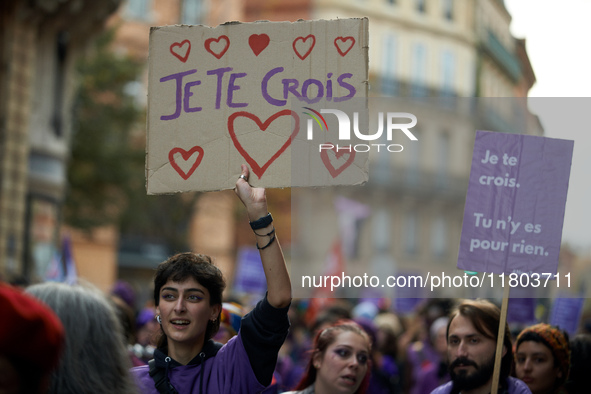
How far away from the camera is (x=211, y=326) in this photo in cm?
400

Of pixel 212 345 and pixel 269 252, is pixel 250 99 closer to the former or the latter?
pixel 269 252

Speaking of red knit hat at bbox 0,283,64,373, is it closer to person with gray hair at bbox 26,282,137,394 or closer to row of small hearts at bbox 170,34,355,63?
person with gray hair at bbox 26,282,137,394

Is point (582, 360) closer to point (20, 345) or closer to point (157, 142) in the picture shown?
point (157, 142)

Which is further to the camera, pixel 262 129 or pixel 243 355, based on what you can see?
pixel 262 129

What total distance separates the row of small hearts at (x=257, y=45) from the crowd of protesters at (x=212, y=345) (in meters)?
0.62

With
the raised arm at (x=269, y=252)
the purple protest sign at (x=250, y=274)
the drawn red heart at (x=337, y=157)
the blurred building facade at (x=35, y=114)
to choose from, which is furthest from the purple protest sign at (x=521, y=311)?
the blurred building facade at (x=35, y=114)

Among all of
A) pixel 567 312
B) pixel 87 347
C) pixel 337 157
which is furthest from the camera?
pixel 567 312

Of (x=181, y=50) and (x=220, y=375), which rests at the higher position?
(x=181, y=50)

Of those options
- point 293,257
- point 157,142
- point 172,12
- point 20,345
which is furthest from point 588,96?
point 172,12

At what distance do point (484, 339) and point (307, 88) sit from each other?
1.48 m

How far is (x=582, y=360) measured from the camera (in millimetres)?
5332

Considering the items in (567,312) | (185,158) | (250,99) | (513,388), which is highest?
(250,99)

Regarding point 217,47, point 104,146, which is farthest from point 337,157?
point 104,146

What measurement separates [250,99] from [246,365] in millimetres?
1220
